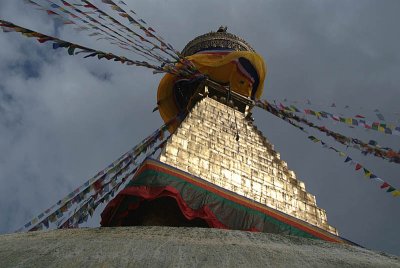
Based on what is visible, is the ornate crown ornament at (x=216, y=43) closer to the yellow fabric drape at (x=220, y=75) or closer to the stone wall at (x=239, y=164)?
the yellow fabric drape at (x=220, y=75)

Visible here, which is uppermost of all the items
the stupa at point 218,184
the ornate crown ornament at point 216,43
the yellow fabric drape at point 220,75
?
the ornate crown ornament at point 216,43

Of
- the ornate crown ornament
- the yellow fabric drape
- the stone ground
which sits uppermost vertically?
the ornate crown ornament

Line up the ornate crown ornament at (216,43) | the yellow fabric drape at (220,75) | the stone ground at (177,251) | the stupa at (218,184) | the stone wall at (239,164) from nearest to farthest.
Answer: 1. the stone ground at (177,251)
2. the stupa at (218,184)
3. the stone wall at (239,164)
4. the yellow fabric drape at (220,75)
5. the ornate crown ornament at (216,43)

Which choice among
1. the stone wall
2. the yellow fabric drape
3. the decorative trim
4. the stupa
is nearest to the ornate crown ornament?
the decorative trim

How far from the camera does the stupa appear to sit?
655cm

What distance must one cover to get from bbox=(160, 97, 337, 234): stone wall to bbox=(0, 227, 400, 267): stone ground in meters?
3.34

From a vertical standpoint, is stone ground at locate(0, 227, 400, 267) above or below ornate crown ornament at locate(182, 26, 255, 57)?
below

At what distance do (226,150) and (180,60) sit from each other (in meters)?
3.91

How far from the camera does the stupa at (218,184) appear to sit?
21.5 feet

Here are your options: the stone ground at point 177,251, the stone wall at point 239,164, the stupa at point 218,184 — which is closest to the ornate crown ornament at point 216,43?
the stupa at point 218,184

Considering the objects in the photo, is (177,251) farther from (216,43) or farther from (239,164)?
(216,43)

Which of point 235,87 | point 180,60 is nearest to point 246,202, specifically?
point 180,60

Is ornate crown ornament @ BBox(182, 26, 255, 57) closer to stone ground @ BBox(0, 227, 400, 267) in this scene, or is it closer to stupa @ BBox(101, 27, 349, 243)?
stupa @ BBox(101, 27, 349, 243)

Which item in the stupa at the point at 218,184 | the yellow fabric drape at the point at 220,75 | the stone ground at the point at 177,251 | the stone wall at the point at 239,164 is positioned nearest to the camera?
the stone ground at the point at 177,251
